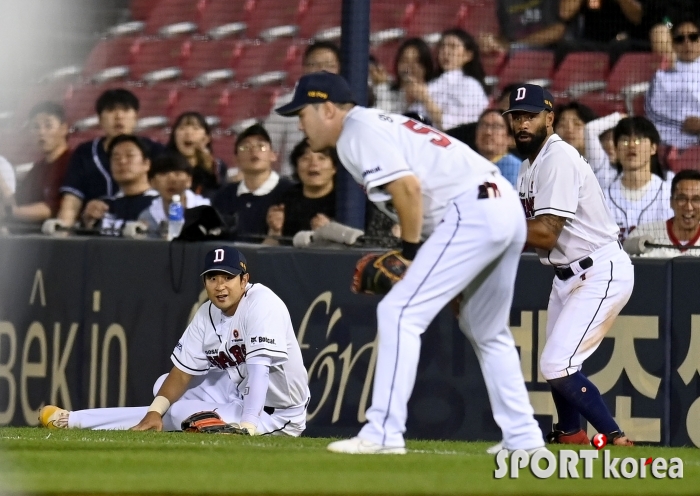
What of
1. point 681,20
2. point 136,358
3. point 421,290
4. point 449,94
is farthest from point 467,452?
point 681,20

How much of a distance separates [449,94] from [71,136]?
3.16 meters

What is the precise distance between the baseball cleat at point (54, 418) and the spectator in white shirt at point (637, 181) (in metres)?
3.68

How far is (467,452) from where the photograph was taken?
19.7 feet

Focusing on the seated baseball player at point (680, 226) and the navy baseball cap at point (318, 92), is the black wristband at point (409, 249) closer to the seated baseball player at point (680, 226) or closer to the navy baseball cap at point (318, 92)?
the navy baseball cap at point (318, 92)

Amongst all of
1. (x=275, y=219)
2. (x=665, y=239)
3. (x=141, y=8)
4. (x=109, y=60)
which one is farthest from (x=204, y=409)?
(x=141, y=8)

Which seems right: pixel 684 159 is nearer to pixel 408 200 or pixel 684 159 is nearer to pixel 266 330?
pixel 266 330

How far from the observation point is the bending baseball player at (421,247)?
16.9 feet

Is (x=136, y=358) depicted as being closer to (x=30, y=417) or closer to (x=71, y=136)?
(x=30, y=417)

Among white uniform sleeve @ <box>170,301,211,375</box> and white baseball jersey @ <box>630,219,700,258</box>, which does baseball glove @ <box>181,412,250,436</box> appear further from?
white baseball jersey @ <box>630,219,700,258</box>

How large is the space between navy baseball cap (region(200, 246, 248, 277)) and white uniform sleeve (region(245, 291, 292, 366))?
0.69ft

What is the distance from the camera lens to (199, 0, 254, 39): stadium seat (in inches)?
463

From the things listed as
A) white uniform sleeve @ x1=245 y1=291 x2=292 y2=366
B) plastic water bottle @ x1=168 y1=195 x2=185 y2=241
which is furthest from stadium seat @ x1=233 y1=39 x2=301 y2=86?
white uniform sleeve @ x1=245 y1=291 x2=292 y2=366

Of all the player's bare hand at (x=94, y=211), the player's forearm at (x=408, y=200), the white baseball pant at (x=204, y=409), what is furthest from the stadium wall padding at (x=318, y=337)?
the player's forearm at (x=408, y=200)

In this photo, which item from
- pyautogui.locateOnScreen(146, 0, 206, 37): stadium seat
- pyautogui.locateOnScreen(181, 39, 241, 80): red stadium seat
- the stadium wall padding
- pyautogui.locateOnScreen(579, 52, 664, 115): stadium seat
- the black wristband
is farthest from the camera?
pyautogui.locateOnScreen(146, 0, 206, 37): stadium seat
